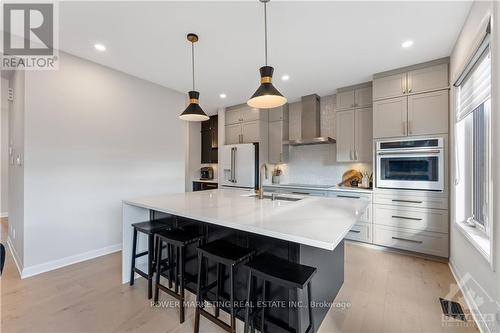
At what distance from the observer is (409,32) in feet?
7.64

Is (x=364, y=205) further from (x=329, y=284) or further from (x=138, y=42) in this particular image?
(x=138, y=42)

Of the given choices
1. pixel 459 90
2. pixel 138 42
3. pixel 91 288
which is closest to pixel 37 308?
pixel 91 288

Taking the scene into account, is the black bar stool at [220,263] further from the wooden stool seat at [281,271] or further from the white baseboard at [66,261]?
the white baseboard at [66,261]

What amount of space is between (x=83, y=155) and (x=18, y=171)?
2.33 ft

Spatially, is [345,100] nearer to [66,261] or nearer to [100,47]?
[100,47]

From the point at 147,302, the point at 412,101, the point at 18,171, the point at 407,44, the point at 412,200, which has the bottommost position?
the point at 147,302

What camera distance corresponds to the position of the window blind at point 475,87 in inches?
69.4

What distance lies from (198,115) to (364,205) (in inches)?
74.4

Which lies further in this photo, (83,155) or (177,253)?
(83,155)

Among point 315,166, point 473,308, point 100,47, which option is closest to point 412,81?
point 315,166

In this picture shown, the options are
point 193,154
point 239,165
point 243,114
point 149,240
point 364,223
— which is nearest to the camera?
point 149,240

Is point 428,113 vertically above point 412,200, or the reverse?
point 428,113

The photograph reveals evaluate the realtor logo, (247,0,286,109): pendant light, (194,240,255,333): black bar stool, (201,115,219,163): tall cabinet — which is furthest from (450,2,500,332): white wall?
(201,115,219,163): tall cabinet

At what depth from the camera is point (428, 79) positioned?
9.76ft
